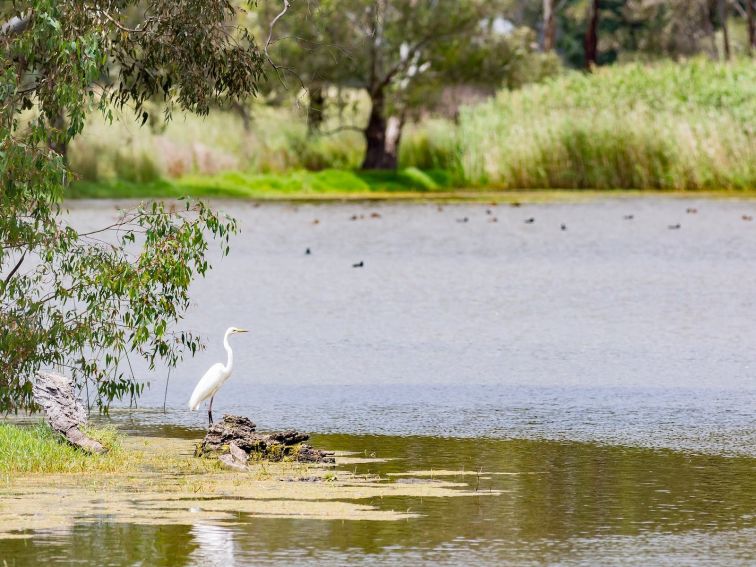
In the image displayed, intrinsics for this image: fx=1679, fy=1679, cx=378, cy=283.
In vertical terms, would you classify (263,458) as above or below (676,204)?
below

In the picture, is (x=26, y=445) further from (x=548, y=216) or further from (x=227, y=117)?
(x=227, y=117)

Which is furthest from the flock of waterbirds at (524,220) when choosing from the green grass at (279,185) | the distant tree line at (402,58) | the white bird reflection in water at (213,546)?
the white bird reflection in water at (213,546)

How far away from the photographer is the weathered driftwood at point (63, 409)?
995cm

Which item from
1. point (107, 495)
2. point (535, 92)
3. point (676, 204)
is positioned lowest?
point (107, 495)

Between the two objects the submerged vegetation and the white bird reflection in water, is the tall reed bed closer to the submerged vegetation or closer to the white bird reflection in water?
the submerged vegetation

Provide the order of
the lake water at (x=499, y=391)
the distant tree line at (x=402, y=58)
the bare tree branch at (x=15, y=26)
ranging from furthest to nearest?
1. the distant tree line at (x=402, y=58)
2. the bare tree branch at (x=15, y=26)
3. the lake water at (x=499, y=391)

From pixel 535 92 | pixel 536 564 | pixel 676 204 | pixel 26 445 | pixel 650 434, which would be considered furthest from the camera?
pixel 535 92

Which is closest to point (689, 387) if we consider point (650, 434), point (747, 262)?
point (650, 434)

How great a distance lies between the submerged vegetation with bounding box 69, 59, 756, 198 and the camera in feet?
139

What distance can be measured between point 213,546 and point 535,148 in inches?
1489

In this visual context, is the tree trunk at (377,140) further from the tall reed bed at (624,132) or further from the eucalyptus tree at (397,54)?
the tall reed bed at (624,132)

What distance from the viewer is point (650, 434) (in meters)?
11.0

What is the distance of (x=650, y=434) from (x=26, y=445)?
4.02 meters

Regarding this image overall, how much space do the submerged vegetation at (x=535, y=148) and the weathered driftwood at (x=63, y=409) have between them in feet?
95.7
